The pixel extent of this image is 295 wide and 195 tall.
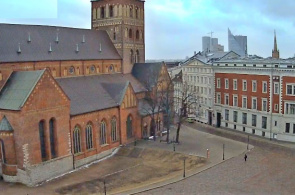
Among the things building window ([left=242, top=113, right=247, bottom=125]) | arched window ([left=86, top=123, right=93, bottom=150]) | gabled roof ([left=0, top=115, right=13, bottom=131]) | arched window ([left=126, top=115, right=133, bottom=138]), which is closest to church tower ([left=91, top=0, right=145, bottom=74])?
arched window ([left=126, top=115, right=133, bottom=138])

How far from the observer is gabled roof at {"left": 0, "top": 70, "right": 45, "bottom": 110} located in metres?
36.0

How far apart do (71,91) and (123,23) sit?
17.7 metres

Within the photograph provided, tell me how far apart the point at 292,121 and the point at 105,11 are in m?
33.2

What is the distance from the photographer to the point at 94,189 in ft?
113

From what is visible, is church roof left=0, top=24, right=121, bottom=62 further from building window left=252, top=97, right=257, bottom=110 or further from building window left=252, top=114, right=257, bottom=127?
building window left=252, top=114, right=257, bottom=127

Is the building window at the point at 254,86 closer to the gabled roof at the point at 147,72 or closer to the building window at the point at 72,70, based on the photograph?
the gabled roof at the point at 147,72

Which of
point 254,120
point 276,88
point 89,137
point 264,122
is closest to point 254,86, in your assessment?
point 276,88

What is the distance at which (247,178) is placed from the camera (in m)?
36.3

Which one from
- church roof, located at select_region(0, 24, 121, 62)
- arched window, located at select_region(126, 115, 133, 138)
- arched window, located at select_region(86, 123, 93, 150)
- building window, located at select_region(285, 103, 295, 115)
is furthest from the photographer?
building window, located at select_region(285, 103, 295, 115)

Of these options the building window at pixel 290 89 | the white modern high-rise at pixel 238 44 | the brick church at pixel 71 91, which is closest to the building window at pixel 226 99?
the brick church at pixel 71 91

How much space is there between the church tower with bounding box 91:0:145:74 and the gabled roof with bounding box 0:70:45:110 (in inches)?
861

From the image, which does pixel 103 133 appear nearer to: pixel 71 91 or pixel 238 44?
pixel 71 91

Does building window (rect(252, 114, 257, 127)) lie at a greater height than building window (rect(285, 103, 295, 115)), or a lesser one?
lesser

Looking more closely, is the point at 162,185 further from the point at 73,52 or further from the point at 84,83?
the point at 73,52
